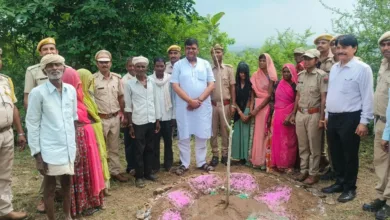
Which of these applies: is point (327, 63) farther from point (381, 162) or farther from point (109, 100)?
point (109, 100)

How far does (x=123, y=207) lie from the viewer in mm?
4723

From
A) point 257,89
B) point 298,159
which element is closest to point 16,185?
point 257,89

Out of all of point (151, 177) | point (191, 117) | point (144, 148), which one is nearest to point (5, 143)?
point (144, 148)

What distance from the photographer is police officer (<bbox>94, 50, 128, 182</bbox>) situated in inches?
201

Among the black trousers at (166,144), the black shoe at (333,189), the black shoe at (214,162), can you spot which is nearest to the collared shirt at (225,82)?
the black trousers at (166,144)

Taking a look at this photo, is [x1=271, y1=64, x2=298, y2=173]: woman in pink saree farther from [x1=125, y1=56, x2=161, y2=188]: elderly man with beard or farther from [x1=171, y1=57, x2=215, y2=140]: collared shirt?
[x1=125, y1=56, x2=161, y2=188]: elderly man with beard

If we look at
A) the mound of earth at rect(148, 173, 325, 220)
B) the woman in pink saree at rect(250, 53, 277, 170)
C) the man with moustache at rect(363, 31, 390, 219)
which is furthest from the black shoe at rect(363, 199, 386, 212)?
the woman in pink saree at rect(250, 53, 277, 170)

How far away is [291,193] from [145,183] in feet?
7.02

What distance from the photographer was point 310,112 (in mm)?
5109

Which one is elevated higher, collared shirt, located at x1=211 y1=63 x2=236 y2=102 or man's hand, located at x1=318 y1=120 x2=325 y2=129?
collared shirt, located at x1=211 y1=63 x2=236 y2=102

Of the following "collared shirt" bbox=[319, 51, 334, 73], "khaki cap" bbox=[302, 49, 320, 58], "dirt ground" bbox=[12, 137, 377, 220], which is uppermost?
"khaki cap" bbox=[302, 49, 320, 58]

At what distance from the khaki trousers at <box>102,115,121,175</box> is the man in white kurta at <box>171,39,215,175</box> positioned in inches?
38.4

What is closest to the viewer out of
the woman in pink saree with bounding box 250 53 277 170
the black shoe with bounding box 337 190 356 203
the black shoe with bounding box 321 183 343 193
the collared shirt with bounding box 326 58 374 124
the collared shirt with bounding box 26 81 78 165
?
the collared shirt with bounding box 26 81 78 165

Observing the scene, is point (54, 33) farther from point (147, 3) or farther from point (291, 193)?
point (291, 193)
